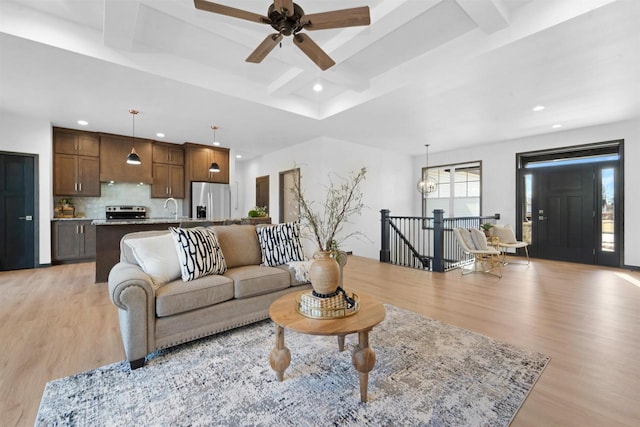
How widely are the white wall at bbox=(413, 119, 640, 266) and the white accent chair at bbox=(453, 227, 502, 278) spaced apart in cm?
190

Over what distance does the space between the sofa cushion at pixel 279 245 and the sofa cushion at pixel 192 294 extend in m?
0.65

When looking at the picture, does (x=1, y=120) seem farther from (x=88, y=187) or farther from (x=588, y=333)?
(x=588, y=333)

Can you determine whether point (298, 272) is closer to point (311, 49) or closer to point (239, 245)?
point (239, 245)

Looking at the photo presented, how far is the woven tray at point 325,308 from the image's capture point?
1716 mm

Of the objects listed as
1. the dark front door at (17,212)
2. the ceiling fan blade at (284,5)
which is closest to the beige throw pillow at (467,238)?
the ceiling fan blade at (284,5)

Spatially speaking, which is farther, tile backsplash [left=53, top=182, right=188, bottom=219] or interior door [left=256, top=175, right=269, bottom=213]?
interior door [left=256, top=175, right=269, bottom=213]

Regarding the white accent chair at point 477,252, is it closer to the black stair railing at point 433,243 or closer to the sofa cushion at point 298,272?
the black stair railing at point 433,243

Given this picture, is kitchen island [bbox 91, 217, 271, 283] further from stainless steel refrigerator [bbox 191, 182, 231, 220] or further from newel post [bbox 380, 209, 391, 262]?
newel post [bbox 380, 209, 391, 262]

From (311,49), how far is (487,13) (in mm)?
1634

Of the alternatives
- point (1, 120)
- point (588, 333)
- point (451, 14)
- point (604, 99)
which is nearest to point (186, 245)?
point (451, 14)

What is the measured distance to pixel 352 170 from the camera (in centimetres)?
676

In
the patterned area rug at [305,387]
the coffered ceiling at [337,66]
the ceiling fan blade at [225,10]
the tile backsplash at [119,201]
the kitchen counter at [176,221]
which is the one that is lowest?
the patterned area rug at [305,387]

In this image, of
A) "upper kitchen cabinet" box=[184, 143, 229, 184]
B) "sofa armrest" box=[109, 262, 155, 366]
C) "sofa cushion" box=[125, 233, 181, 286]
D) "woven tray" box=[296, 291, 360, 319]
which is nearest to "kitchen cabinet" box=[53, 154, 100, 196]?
"upper kitchen cabinet" box=[184, 143, 229, 184]

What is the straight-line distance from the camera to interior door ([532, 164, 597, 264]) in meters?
5.53
